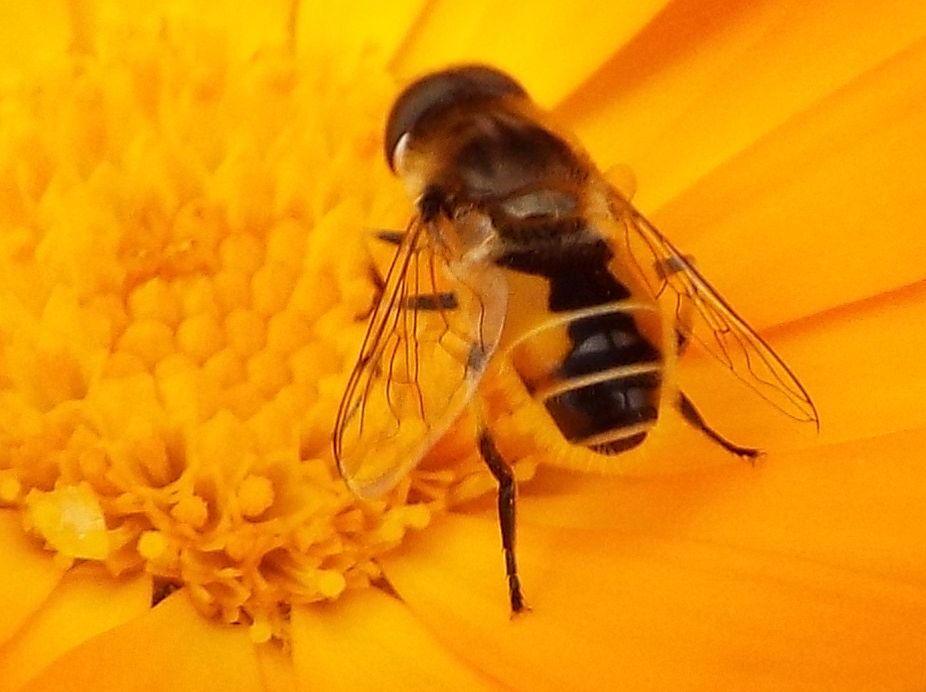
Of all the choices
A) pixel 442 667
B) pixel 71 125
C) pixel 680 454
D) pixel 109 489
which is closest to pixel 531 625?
pixel 442 667

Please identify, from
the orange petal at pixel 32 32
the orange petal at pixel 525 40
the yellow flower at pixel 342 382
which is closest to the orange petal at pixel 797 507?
the yellow flower at pixel 342 382

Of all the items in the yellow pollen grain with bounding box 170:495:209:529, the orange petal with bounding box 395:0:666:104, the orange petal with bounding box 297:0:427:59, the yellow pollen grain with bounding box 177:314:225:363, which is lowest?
the yellow pollen grain with bounding box 170:495:209:529

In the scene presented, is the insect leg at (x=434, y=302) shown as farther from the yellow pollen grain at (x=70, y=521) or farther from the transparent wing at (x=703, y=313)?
the yellow pollen grain at (x=70, y=521)

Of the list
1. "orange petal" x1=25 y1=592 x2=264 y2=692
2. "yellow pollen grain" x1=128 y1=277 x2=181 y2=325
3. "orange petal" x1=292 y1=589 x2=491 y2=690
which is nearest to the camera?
"orange petal" x1=25 y1=592 x2=264 y2=692

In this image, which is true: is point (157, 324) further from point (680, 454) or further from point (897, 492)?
point (897, 492)

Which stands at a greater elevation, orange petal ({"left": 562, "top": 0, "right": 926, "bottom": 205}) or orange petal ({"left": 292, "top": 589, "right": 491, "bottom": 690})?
orange petal ({"left": 562, "top": 0, "right": 926, "bottom": 205})

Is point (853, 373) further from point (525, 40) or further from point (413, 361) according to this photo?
point (525, 40)

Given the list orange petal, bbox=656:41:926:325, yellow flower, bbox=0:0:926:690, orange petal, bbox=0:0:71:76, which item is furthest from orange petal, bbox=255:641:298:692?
orange petal, bbox=0:0:71:76

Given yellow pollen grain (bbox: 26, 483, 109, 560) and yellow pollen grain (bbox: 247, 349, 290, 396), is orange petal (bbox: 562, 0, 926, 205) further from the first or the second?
yellow pollen grain (bbox: 26, 483, 109, 560)

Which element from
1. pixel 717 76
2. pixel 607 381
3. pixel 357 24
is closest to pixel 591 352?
pixel 607 381
